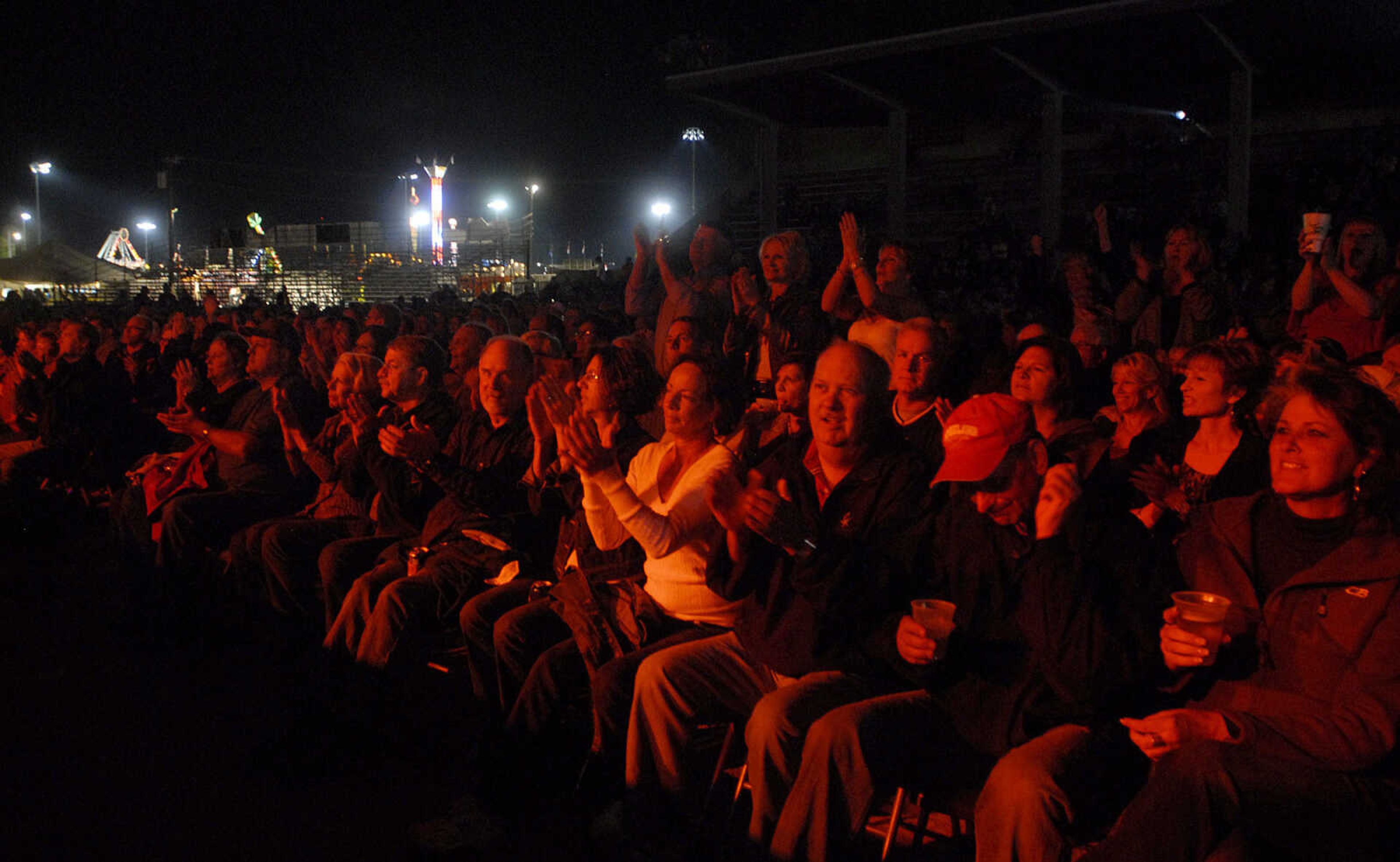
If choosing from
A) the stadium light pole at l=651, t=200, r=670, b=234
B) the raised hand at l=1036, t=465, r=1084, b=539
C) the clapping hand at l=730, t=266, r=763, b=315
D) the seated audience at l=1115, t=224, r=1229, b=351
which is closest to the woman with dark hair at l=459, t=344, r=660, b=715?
the raised hand at l=1036, t=465, r=1084, b=539

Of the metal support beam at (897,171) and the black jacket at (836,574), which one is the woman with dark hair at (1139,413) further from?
the metal support beam at (897,171)

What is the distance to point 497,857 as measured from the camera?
3453mm

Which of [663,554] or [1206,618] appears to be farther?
[663,554]

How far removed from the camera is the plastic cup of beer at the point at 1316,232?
16.8 ft

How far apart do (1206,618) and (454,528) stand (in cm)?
308

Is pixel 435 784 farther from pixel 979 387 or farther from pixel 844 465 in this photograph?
pixel 979 387

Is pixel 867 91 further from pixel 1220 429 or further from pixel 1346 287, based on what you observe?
pixel 1220 429

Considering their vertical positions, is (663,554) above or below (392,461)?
below

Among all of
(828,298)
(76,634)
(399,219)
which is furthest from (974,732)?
(399,219)

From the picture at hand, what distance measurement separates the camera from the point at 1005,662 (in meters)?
2.75

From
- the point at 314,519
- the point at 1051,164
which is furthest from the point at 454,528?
the point at 1051,164

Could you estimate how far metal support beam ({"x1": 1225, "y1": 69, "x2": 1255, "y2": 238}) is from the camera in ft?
39.4

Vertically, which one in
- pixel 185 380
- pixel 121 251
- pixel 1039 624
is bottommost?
pixel 1039 624

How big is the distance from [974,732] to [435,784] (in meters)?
2.15
